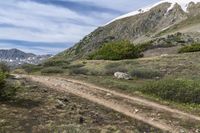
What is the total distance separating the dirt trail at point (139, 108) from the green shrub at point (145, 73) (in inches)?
238

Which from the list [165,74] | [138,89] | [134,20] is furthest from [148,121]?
[134,20]

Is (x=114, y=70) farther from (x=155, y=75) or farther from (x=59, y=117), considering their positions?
(x=59, y=117)

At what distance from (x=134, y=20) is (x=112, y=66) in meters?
153

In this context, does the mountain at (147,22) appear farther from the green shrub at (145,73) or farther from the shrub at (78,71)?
the green shrub at (145,73)

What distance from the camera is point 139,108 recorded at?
790 inches

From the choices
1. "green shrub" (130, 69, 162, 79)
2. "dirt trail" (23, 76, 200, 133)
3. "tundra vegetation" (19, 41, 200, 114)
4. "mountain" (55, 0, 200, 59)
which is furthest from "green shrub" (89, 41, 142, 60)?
"mountain" (55, 0, 200, 59)

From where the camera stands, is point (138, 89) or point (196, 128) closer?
point (196, 128)

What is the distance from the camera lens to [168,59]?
39500 millimetres

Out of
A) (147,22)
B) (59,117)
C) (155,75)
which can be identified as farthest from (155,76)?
(147,22)

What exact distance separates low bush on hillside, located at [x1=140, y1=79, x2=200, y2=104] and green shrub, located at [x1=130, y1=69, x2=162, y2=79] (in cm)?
675

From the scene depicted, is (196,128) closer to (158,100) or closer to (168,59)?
(158,100)

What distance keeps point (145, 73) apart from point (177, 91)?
8.98 meters

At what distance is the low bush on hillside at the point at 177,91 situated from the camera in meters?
22.2

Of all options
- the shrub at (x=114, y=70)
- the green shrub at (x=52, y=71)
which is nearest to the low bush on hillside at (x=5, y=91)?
the shrub at (x=114, y=70)
